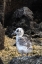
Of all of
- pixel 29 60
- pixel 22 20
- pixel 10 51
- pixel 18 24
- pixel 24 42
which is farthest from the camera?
pixel 22 20

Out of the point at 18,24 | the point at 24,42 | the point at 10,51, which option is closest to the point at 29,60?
the point at 24,42

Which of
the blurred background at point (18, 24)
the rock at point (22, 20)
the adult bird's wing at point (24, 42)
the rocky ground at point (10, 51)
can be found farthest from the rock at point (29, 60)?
the rock at point (22, 20)

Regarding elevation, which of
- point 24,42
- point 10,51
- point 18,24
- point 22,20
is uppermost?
point 24,42

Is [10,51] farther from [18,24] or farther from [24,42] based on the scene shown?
[18,24]

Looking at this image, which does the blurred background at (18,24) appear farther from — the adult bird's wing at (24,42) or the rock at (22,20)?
the adult bird's wing at (24,42)

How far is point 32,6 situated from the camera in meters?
15.5

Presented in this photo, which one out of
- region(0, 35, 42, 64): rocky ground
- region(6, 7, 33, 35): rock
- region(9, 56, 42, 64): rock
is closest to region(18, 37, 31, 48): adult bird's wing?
region(0, 35, 42, 64): rocky ground

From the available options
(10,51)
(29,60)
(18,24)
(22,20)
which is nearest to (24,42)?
(10,51)

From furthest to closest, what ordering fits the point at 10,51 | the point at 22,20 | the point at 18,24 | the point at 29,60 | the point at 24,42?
the point at 22,20
the point at 18,24
the point at 10,51
the point at 24,42
the point at 29,60

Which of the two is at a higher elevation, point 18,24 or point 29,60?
point 29,60

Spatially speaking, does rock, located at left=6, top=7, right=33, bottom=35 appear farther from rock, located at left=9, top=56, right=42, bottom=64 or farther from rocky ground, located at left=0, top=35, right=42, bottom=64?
rock, located at left=9, top=56, right=42, bottom=64

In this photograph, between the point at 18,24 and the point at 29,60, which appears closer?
the point at 29,60

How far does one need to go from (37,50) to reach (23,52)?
73.2 inches

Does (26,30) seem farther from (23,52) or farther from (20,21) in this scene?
(23,52)
